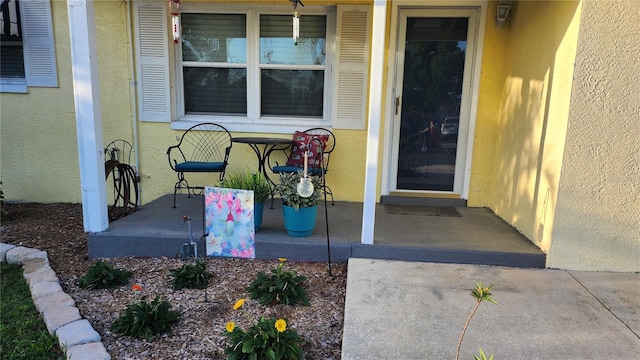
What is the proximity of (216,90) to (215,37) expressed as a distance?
0.54m

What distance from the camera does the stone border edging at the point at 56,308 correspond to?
1.84 meters

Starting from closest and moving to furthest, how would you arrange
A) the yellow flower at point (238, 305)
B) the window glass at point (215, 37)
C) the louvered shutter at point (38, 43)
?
→ 1. the yellow flower at point (238, 305)
2. the louvered shutter at point (38, 43)
3. the window glass at point (215, 37)

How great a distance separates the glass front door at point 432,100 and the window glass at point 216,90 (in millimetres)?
1635

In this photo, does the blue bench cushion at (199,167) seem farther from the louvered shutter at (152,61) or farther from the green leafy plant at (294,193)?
the green leafy plant at (294,193)

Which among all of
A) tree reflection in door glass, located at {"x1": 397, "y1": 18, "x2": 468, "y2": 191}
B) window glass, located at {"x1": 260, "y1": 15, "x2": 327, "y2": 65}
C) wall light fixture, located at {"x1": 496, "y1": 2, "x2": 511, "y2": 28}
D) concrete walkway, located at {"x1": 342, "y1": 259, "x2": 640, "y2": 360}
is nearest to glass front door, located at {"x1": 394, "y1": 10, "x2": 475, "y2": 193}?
tree reflection in door glass, located at {"x1": 397, "y1": 18, "x2": 468, "y2": 191}

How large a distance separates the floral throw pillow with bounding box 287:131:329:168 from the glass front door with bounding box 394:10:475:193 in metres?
0.83

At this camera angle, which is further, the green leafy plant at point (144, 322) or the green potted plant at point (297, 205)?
the green potted plant at point (297, 205)

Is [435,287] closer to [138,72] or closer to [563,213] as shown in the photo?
[563,213]

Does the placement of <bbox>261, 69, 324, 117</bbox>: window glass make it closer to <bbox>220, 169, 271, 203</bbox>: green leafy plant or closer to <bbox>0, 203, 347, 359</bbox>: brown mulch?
<bbox>220, 169, 271, 203</bbox>: green leafy plant

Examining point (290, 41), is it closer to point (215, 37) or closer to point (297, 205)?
point (215, 37)

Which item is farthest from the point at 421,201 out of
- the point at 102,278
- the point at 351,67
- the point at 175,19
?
the point at 102,278

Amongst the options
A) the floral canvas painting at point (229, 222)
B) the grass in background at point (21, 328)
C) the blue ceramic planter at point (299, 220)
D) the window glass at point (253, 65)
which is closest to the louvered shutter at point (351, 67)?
the window glass at point (253, 65)

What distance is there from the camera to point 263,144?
151 inches

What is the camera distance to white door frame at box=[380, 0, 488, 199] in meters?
3.68
